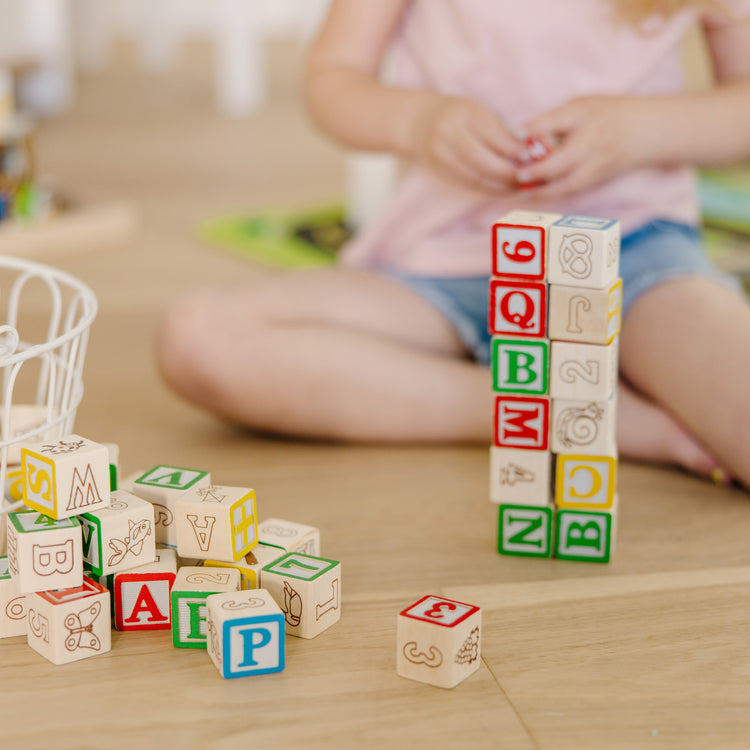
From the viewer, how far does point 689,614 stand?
2.40 ft

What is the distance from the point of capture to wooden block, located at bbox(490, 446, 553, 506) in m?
0.78

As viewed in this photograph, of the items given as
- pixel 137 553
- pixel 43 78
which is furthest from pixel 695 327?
pixel 43 78

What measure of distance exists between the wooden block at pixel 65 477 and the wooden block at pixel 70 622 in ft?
0.15

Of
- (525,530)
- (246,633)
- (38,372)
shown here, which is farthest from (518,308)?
(38,372)

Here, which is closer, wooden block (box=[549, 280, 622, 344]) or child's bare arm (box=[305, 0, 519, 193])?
wooden block (box=[549, 280, 622, 344])

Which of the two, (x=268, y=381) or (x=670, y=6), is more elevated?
(x=670, y=6)

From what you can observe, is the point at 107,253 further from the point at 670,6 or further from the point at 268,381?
the point at 670,6

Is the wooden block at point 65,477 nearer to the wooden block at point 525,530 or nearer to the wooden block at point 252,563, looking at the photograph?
the wooden block at point 252,563

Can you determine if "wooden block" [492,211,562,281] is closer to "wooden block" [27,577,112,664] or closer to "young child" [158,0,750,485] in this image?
"young child" [158,0,750,485]

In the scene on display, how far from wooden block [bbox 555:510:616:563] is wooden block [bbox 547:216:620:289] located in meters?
0.16

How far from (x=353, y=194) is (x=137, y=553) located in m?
1.17

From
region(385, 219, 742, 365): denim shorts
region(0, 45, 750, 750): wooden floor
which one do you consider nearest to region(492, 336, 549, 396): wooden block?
region(0, 45, 750, 750): wooden floor

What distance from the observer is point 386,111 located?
1000 mm

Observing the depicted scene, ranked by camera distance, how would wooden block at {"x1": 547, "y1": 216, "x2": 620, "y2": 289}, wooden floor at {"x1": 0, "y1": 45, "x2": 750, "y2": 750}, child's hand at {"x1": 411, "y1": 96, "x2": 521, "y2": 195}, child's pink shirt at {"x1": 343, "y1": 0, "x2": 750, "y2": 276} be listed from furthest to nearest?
1. child's pink shirt at {"x1": 343, "y1": 0, "x2": 750, "y2": 276}
2. child's hand at {"x1": 411, "y1": 96, "x2": 521, "y2": 195}
3. wooden block at {"x1": 547, "y1": 216, "x2": 620, "y2": 289}
4. wooden floor at {"x1": 0, "y1": 45, "x2": 750, "y2": 750}
